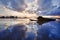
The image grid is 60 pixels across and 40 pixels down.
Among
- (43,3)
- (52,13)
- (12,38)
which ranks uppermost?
(43,3)

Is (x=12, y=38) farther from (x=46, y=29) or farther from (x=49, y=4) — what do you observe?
(x=49, y=4)

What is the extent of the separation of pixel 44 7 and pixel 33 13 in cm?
14

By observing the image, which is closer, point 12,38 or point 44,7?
point 12,38

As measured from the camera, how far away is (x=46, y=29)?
4.28 feet

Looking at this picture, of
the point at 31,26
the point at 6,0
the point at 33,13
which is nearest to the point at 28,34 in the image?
the point at 31,26

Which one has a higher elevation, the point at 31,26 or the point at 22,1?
the point at 22,1

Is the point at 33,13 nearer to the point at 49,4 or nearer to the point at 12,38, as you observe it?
the point at 49,4

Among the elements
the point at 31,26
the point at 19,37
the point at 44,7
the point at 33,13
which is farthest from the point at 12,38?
the point at 44,7

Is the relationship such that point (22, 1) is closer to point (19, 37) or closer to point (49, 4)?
point (49, 4)

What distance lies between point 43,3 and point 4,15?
17.2 inches

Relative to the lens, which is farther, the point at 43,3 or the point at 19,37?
the point at 43,3

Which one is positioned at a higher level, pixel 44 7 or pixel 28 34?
pixel 44 7

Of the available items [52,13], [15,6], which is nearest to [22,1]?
[15,6]

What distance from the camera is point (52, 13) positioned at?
133 centimetres
